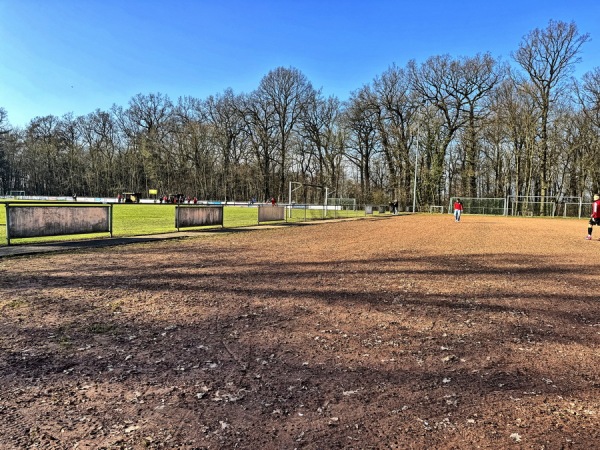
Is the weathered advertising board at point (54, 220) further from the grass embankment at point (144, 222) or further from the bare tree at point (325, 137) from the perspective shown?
the bare tree at point (325, 137)

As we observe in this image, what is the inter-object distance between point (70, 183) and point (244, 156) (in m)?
42.8

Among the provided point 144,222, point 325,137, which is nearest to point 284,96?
point 325,137

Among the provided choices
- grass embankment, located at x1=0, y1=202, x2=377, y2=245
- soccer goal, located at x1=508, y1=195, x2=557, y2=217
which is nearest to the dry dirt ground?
grass embankment, located at x1=0, y1=202, x2=377, y2=245

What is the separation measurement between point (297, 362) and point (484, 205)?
57.0 m

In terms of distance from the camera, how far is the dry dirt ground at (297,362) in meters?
2.76

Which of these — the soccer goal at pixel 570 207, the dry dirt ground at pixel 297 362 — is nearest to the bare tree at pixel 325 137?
the soccer goal at pixel 570 207

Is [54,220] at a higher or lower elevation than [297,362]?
higher

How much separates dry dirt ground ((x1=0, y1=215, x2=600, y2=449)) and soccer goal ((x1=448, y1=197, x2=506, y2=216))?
49.6 m

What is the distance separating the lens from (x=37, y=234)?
43.2 ft

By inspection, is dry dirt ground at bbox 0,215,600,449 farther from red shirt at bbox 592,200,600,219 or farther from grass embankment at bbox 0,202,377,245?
red shirt at bbox 592,200,600,219

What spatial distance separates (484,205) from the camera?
54969mm

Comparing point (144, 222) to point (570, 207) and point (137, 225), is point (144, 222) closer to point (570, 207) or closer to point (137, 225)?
point (137, 225)

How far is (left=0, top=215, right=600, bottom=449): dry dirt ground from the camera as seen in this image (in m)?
2.76

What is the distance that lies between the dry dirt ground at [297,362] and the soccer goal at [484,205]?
49.6m
